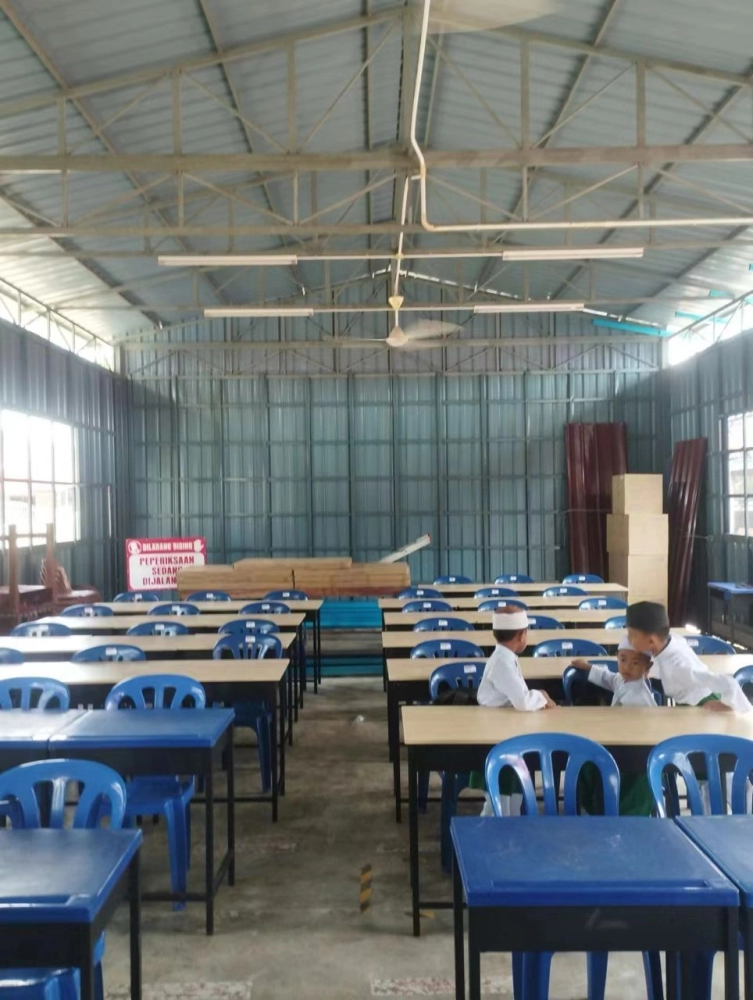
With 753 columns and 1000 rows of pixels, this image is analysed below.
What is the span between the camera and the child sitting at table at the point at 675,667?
13.3 feet

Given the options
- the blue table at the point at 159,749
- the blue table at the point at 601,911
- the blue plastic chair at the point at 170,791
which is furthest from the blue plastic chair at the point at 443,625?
the blue table at the point at 601,911

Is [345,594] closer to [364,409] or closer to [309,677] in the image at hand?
[309,677]

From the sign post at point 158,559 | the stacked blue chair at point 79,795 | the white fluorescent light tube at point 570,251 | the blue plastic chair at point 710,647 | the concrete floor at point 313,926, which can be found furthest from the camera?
the sign post at point 158,559

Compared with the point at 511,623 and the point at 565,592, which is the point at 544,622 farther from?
the point at 511,623

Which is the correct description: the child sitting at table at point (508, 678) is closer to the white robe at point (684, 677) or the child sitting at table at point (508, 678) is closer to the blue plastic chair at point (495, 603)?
the white robe at point (684, 677)

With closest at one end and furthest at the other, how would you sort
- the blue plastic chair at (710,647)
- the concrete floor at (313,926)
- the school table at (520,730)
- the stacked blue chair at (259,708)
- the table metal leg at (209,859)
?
the concrete floor at (313,926) < the school table at (520,730) < the table metal leg at (209,859) < the stacked blue chair at (259,708) < the blue plastic chair at (710,647)

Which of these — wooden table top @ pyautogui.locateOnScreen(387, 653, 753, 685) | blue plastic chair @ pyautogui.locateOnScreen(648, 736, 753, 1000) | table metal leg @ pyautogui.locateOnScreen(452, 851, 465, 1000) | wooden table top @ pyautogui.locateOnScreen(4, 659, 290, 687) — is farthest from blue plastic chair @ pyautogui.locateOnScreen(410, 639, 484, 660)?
table metal leg @ pyautogui.locateOnScreen(452, 851, 465, 1000)

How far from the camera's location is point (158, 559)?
12859 millimetres

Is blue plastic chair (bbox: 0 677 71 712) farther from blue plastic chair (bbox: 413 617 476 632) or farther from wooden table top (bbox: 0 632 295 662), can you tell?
blue plastic chair (bbox: 413 617 476 632)

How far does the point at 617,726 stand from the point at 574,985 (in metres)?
1.08

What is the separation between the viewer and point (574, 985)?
3.33 m

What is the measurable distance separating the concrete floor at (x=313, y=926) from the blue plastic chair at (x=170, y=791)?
235 mm

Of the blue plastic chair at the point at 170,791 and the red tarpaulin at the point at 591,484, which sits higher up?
the red tarpaulin at the point at 591,484

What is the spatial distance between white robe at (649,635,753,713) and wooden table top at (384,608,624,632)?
10.3 feet
